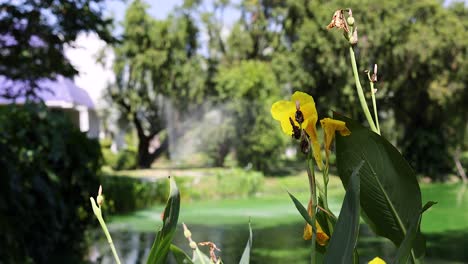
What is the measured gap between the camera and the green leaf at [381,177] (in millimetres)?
669

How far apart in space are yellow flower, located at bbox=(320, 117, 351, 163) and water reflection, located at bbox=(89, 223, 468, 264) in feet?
15.2

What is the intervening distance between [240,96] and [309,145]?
60.4 ft

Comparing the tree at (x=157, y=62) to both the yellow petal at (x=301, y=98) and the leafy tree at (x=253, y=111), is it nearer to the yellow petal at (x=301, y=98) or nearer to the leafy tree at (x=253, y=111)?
A: the leafy tree at (x=253, y=111)

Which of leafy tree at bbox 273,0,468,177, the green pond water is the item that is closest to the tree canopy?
leafy tree at bbox 273,0,468,177

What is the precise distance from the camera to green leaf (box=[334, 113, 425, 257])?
67 cm

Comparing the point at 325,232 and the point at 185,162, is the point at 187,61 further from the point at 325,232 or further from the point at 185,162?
the point at 325,232

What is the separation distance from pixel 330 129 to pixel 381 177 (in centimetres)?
8

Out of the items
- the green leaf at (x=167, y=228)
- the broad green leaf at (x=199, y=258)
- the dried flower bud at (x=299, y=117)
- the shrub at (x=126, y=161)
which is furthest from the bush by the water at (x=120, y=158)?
the dried flower bud at (x=299, y=117)

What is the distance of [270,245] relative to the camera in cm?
671

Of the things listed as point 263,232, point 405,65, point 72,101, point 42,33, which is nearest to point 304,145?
point 42,33

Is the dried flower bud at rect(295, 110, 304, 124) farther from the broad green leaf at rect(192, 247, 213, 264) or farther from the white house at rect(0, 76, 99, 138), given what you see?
the white house at rect(0, 76, 99, 138)

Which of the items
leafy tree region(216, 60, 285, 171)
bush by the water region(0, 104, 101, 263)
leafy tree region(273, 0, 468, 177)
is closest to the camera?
bush by the water region(0, 104, 101, 263)

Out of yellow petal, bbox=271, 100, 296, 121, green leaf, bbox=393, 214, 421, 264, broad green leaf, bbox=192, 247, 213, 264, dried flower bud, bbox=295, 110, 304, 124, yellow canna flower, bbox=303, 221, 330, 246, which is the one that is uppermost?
yellow petal, bbox=271, 100, 296, 121

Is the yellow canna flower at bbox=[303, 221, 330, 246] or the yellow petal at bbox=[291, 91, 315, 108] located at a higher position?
the yellow petal at bbox=[291, 91, 315, 108]
